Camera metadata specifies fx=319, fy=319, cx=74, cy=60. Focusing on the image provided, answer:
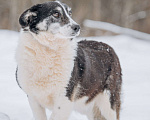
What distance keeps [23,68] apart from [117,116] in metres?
1.99

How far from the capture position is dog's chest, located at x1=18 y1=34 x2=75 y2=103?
4.14 meters

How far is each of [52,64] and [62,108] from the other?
2.00ft

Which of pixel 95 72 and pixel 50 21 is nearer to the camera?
pixel 50 21

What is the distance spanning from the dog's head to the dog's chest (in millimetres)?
197

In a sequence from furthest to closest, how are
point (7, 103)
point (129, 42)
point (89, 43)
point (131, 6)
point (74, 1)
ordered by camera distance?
point (131, 6) → point (74, 1) → point (129, 42) → point (7, 103) → point (89, 43)

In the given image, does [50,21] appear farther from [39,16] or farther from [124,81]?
[124,81]

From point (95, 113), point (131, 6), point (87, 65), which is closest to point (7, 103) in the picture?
point (95, 113)

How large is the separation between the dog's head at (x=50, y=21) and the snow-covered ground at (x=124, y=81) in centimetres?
171

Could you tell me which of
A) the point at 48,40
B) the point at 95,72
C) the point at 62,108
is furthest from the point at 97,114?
the point at 48,40

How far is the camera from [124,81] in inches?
366

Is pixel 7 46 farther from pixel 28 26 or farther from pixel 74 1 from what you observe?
pixel 74 1

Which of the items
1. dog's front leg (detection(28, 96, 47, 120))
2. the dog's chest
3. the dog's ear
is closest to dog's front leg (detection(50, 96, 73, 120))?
the dog's chest

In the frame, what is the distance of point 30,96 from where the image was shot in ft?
14.0

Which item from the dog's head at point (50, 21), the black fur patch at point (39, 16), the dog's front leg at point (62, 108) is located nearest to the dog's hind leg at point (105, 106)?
the dog's front leg at point (62, 108)
